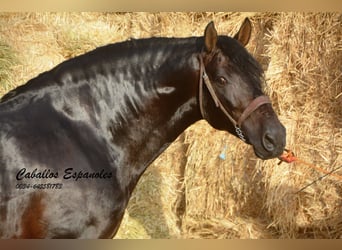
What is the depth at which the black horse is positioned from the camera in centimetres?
207

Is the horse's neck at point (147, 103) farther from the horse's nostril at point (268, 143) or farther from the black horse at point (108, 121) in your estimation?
the horse's nostril at point (268, 143)

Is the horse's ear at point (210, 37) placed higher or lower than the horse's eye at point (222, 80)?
higher

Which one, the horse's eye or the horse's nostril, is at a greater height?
the horse's eye

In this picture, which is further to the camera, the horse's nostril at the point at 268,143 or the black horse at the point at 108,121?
the horse's nostril at the point at 268,143

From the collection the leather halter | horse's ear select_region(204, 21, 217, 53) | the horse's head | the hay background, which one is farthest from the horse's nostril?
the hay background

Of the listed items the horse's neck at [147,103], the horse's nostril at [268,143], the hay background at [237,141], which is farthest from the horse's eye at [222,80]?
the hay background at [237,141]

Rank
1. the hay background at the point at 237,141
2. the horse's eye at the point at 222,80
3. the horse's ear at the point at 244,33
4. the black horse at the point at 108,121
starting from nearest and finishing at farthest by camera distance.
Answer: the black horse at the point at 108,121 → the horse's eye at the point at 222,80 → the horse's ear at the point at 244,33 → the hay background at the point at 237,141

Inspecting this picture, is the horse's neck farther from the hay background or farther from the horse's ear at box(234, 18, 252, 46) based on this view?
the hay background

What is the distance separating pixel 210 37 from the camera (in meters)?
2.17

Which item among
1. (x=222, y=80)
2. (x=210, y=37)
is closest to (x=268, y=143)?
(x=222, y=80)

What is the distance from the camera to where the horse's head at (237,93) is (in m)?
2.17

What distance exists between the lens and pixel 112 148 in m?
2.19

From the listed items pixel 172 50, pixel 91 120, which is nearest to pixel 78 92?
pixel 91 120

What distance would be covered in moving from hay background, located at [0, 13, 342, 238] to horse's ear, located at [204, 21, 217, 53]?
1060 millimetres
